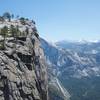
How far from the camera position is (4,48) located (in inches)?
5148

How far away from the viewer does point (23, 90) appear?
121500 mm

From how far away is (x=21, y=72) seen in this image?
126 meters

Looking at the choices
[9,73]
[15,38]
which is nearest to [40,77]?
[15,38]

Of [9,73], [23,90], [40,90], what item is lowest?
[40,90]

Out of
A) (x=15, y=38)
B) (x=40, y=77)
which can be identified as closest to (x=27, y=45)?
(x=15, y=38)

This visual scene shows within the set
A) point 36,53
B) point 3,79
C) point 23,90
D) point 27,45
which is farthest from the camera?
point 36,53

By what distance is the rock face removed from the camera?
11482 cm

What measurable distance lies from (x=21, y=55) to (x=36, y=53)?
23807mm

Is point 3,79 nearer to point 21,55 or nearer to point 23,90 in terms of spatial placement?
point 23,90

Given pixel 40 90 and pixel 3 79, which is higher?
pixel 3 79

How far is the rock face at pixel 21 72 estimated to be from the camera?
115 metres

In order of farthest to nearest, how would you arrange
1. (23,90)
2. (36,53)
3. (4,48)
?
1. (36,53)
2. (4,48)
3. (23,90)

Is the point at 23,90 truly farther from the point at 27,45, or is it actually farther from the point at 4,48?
the point at 27,45

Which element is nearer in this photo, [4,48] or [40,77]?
[4,48]
